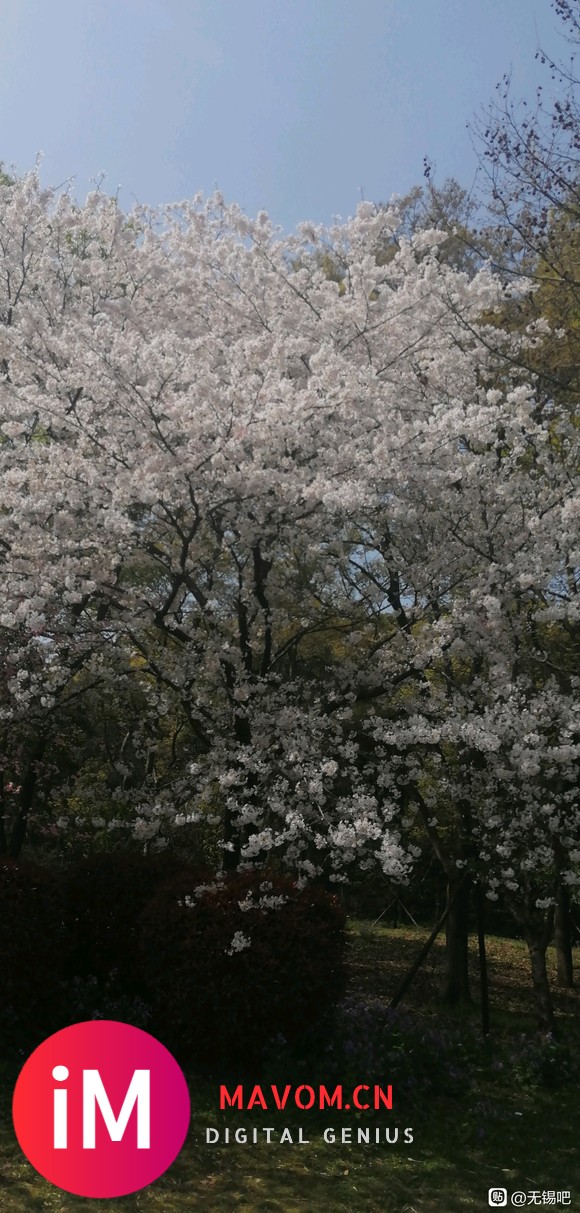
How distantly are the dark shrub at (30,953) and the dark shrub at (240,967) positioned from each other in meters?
0.63

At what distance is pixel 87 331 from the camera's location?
745 cm

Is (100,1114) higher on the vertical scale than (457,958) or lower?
lower

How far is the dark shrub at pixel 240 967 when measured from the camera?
21.9 ft

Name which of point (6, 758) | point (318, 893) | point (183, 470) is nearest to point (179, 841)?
point (6, 758)

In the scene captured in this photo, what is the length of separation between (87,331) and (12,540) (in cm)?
158

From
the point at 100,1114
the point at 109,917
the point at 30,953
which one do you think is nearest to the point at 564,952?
the point at 109,917

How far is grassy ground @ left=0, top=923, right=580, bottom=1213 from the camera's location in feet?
17.0

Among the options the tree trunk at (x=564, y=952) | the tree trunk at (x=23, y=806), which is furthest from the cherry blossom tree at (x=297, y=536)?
the tree trunk at (x=564, y=952)

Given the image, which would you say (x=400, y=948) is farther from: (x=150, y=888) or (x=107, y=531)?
(x=107, y=531)

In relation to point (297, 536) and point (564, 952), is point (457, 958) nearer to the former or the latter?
point (564, 952)

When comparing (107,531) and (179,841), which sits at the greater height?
(107,531)

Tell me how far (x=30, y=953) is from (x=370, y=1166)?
258 centimetres

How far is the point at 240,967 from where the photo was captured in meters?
6.69

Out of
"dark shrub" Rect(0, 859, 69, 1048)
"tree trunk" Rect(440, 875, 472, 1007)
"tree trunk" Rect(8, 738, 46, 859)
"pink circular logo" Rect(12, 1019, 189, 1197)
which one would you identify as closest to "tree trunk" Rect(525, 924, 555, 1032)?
"tree trunk" Rect(440, 875, 472, 1007)
